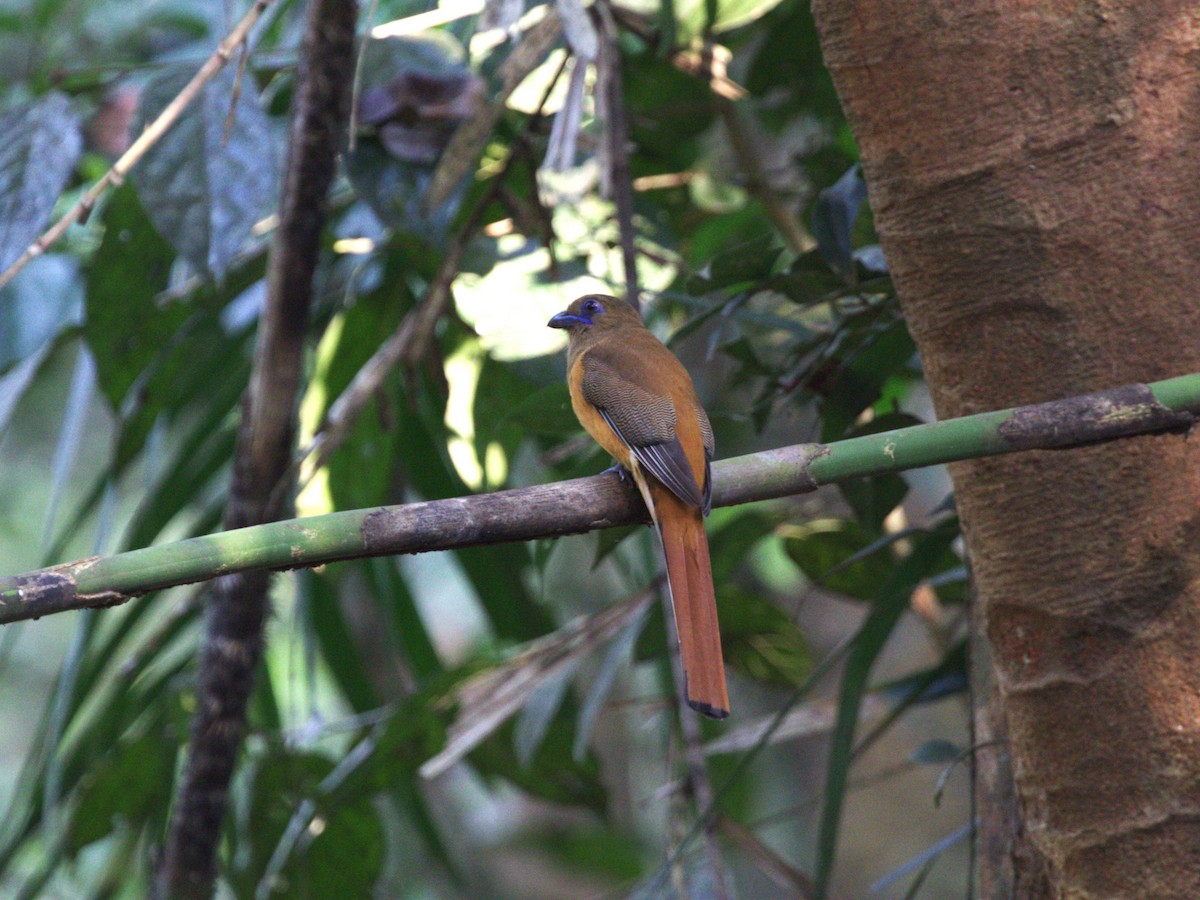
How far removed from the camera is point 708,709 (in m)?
1.33

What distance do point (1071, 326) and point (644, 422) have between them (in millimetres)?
724

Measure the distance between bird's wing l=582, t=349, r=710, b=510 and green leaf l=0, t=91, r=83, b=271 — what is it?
0.84 m

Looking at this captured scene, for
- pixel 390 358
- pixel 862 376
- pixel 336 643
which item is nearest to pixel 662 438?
pixel 862 376

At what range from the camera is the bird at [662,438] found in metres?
1.42

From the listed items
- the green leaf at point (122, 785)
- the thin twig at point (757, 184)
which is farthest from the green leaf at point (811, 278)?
the green leaf at point (122, 785)

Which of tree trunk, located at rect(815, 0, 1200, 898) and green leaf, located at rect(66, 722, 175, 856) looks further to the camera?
green leaf, located at rect(66, 722, 175, 856)

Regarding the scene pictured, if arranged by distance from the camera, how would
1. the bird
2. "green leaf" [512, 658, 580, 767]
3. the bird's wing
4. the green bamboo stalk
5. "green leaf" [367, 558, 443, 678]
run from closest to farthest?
1. the green bamboo stalk
2. the bird
3. the bird's wing
4. "green leaf" [512, 658, 580, 767]
5. "green leaf" [367, 558, 443, 678]

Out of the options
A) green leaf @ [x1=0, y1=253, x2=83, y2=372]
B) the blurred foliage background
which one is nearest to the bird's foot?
the blurred foliage background

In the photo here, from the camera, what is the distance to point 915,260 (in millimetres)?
1296

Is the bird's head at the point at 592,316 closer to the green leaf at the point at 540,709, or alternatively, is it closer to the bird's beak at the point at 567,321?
the bird's beak at the point at 567,321

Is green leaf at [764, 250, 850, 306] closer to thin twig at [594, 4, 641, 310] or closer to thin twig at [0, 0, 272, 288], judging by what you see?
thin twig at [594, 4, 641, 310]

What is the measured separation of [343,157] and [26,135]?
1.85 ft

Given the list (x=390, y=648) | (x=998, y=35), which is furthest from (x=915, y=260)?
(x=390, y=648)

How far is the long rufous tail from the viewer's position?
1364mm
